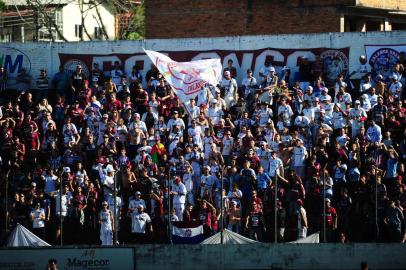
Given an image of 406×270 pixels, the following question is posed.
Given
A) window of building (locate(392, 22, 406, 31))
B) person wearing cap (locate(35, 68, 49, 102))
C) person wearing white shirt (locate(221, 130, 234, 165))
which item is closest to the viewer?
person wearing white shirt (locate(221, 130, 234, 165))

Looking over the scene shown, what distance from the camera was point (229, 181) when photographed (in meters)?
29.0

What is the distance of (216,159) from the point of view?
29.9 metres

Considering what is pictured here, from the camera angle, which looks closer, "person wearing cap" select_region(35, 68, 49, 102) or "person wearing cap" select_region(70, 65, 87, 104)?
"person wearing cap" select_region(70, 65, 87, 104)

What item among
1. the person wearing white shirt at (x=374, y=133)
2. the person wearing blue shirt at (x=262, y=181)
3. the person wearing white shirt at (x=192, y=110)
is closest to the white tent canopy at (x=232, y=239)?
the person wearing blue shirt at (x=262, y=181)

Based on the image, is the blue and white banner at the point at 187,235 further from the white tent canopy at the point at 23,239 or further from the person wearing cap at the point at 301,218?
the white tent canopy at the point at 23,239

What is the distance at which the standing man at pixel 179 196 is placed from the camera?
1120 inches

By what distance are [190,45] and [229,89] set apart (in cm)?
394

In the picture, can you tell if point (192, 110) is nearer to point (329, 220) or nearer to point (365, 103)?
point (365, 103)

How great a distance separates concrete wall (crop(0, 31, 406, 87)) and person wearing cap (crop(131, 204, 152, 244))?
8.79 m

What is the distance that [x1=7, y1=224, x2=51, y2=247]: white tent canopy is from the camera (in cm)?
2741

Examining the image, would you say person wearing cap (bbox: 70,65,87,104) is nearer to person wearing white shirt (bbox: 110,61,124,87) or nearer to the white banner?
person wearing white shirt (bbox: 110,61,124,87)

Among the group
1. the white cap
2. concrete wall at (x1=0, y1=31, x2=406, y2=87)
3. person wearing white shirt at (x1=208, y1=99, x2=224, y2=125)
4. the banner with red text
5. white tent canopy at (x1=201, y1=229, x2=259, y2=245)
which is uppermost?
concrete wall at (x1=0, y1=31, x2=406, y2=87)

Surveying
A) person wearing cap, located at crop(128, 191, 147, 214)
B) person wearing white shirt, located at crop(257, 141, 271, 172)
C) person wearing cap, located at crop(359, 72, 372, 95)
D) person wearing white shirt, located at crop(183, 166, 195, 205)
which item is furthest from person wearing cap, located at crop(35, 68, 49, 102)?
person wearing cap, located at crop(359, 72, 372, 95)

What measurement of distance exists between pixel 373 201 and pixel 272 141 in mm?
3983
